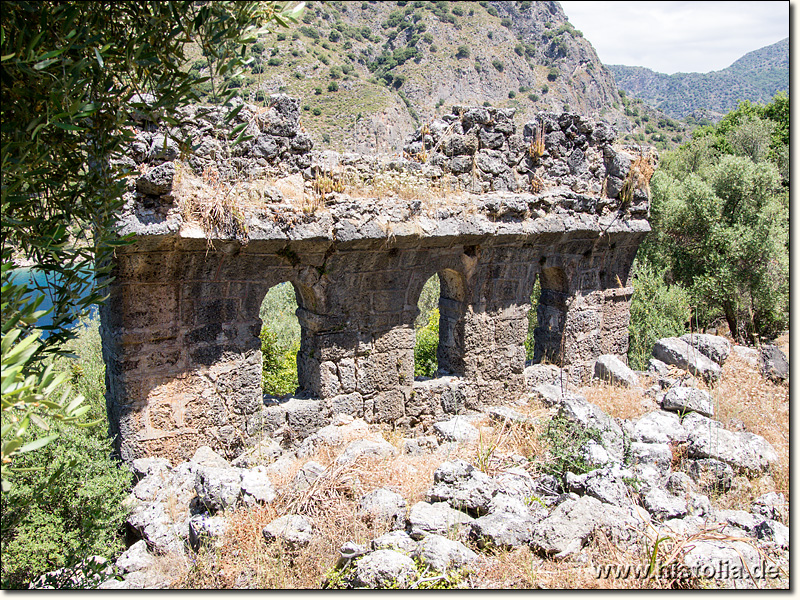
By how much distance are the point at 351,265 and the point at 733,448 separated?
4700 mm

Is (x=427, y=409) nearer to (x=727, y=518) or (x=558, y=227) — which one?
(x=558, y=227)

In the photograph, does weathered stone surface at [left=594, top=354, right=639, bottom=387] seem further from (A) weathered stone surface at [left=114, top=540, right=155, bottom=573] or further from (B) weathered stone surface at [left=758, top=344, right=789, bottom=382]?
(A) weathered stone surface at [left=114, top=540, right=155, bottom=573]

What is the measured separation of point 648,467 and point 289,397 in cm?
420

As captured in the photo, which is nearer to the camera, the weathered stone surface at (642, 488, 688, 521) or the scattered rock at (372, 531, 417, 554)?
the scattered rock at (372, 531, 417, 554)

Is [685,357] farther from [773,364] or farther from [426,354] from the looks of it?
[426,354]

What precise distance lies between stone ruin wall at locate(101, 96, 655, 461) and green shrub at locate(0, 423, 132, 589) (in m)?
1.03

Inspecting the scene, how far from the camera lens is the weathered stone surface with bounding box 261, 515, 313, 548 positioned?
4.67m

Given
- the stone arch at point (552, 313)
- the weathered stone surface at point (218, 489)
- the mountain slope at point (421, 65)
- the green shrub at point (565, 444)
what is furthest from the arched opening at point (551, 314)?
the mountain slope at point (421, 65)

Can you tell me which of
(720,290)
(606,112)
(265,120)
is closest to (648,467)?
(265,120)

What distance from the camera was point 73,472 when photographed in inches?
197

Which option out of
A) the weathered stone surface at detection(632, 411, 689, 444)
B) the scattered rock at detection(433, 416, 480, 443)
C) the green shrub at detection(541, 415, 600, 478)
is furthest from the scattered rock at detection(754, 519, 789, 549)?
the scattered rock at detection(433, 416, 480, 443)

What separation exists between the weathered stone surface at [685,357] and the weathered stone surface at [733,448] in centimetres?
270

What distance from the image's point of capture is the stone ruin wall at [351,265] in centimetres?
620

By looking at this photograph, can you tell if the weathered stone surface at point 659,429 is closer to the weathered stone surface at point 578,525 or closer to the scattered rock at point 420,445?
the weathered stone surface at point 578,525
